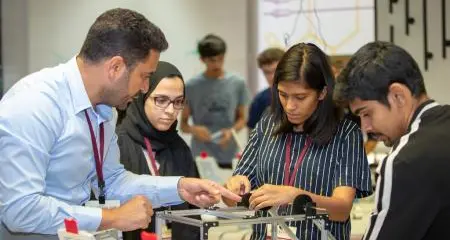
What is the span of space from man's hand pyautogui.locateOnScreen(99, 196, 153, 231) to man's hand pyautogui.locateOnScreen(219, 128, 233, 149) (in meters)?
3.20

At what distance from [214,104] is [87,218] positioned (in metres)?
3.34

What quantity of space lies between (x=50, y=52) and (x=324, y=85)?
126 inches

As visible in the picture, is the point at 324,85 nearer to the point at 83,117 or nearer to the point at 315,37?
the point at 83,117

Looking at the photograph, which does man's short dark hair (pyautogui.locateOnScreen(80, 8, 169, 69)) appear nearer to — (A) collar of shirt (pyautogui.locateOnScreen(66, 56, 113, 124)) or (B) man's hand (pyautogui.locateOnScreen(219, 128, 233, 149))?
(A) collar of shirt (pyautogui.locateOnScreen(66, 56, 113, 124))

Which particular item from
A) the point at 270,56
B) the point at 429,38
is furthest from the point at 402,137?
the point at 270,56

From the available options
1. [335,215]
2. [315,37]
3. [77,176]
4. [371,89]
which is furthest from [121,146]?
[315,37]

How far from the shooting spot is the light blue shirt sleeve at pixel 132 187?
2.24 metres

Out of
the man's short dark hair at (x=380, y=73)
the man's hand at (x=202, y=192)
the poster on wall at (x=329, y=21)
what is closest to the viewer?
the man's short dark hair at (x=380, y=73)

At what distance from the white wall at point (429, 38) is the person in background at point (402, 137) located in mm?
2500

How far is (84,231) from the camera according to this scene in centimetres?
180

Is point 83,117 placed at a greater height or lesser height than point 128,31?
lesser

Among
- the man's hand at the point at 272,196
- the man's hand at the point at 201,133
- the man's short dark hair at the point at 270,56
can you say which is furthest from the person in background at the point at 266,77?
the man's hand at the point at 272,196

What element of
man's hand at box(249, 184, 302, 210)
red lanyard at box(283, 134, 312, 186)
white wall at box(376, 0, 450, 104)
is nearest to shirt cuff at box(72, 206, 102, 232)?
man's hand at box(249, 184, 302, 210)

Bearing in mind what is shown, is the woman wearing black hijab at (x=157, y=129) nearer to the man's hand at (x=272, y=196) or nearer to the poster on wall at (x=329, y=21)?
the man's hand at (x=272, y=196)
